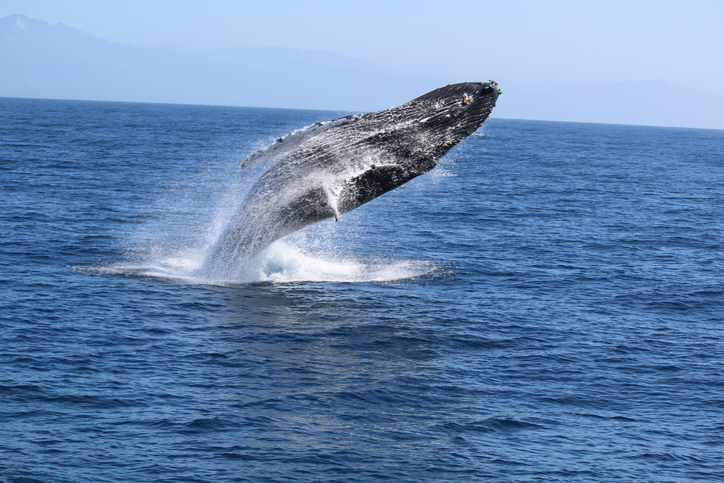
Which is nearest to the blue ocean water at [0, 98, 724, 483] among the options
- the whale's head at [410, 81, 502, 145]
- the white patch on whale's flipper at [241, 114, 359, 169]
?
the white patch on whale's flipper at [241, 114, 359, 169]

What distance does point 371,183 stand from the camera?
14.2 metres

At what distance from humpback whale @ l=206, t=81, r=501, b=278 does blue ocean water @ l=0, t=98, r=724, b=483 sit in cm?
349

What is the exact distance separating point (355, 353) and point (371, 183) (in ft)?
12.8

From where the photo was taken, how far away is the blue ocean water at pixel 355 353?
11422mm

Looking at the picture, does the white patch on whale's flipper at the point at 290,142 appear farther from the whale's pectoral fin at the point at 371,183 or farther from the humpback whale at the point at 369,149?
the whale's pectoral fin at the point at 371,183

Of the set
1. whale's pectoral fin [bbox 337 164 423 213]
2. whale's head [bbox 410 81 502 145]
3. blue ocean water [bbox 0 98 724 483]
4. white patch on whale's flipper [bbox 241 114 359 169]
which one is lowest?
blue ocean water [bbox 0 98 724 483]

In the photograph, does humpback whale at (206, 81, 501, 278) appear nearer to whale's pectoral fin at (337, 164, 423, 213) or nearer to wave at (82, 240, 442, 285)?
whale's pectoral fin at (337, 164, 423, 213)

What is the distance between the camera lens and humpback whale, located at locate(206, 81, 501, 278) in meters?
13.7

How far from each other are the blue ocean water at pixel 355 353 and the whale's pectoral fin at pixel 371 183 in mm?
3482

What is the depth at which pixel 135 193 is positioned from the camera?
123ft

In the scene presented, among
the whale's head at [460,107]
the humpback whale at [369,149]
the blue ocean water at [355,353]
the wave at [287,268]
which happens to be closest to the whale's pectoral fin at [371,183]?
the humpback whale at [369,149]

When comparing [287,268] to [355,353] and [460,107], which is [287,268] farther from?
[460,107]

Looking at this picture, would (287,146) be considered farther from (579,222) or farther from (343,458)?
(579,222)

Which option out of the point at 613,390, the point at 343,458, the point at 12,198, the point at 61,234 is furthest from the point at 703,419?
the point at 12,198
